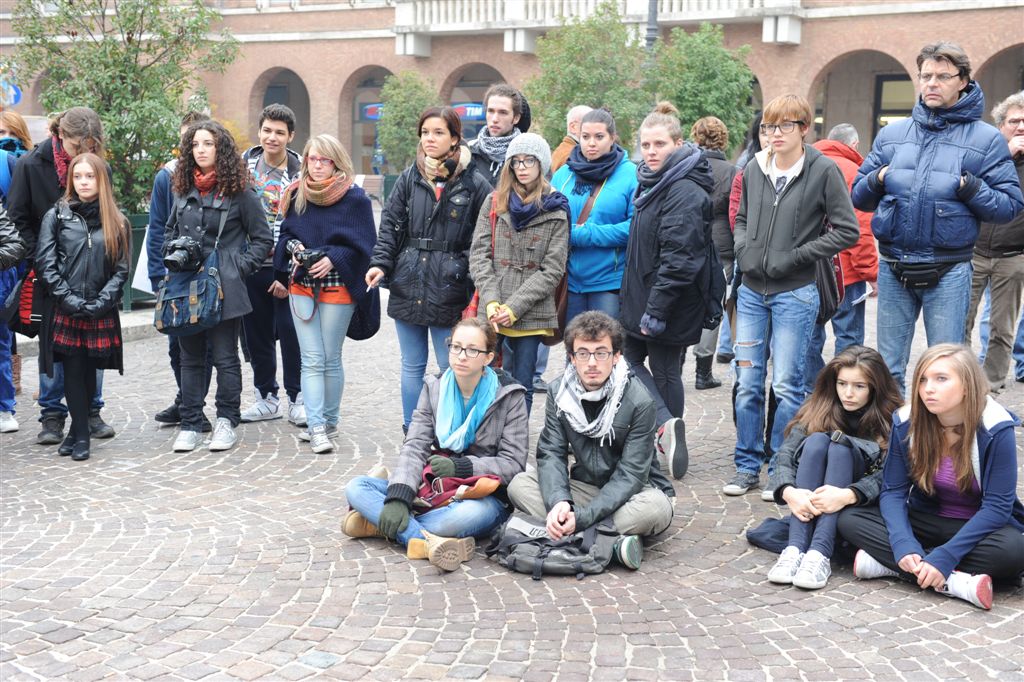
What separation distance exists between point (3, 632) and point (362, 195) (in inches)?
151

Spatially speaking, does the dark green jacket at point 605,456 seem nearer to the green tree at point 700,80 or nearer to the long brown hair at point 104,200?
the long brown hair at point 104,200

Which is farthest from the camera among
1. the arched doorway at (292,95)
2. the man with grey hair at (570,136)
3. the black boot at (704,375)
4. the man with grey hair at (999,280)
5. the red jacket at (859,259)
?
the arched doorway at (292,95)

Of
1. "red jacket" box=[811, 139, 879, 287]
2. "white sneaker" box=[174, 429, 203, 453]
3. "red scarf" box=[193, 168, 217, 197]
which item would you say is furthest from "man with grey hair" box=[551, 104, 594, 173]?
"white sneaker" box=[174, 429, 203, 453]

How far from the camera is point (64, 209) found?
25.3 feet

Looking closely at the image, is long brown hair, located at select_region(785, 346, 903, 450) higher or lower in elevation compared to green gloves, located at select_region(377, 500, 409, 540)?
higher

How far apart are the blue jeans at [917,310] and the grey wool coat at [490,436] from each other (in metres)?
2.14

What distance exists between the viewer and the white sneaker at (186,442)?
25.7 feet

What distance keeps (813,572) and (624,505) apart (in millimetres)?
952

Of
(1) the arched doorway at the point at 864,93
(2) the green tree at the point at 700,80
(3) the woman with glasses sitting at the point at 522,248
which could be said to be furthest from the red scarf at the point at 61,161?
(1) the arched doorway at the point at 864,93

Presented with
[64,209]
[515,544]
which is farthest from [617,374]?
[64,209]

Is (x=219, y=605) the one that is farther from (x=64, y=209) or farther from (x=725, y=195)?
(x=725, y=195)

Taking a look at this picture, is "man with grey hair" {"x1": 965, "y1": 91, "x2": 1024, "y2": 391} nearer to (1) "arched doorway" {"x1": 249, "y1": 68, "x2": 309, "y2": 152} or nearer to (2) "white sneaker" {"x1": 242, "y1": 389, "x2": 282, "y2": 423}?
(2) "white sneaker" {"x1": 242, "y1": 389, "x2": 282, "y2": 423}

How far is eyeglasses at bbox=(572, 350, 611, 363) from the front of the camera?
583 centimetres

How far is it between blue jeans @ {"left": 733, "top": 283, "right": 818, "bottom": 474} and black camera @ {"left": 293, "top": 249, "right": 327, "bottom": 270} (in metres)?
2.71
